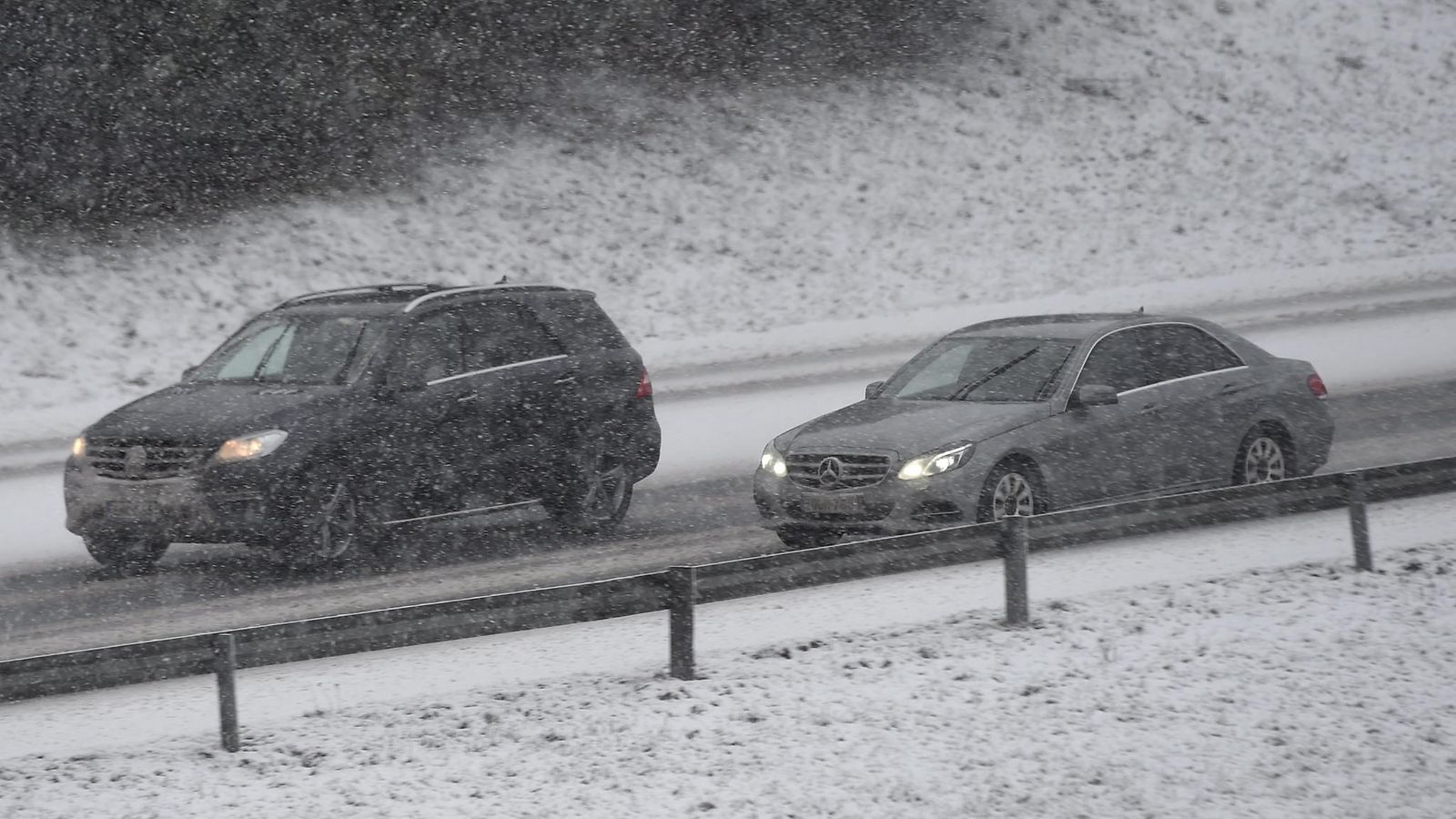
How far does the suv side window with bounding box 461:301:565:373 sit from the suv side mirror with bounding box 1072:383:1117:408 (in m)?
3.92

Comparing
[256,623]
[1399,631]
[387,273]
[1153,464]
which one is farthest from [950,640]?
[387,273]

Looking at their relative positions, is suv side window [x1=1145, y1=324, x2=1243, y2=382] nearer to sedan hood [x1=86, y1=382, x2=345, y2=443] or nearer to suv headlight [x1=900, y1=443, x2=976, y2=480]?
suv headlight [x1=900, y1=443, x2=976, y2=480]

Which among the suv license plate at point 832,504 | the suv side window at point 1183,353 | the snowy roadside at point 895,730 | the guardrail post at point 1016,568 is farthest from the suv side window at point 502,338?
the guardrail post at point 1016,568

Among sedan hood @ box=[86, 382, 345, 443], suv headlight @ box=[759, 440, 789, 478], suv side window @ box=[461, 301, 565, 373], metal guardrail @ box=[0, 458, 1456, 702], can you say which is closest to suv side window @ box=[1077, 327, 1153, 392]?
metal guardrail @ box=[0, 458, 1456, 702]

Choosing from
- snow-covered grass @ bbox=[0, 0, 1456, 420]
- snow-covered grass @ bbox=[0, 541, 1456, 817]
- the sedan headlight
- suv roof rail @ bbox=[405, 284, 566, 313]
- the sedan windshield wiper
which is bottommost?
snow-covered grass @ bbox=[0, 541, 1456, 817]

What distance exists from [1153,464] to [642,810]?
5.71m

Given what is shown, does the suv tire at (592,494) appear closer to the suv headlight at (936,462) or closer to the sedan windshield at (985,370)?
the sedan windshield at (985,370)

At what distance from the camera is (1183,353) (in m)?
11.4

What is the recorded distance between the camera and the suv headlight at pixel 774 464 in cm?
1053

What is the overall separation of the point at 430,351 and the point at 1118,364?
185 inches

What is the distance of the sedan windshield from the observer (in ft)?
35.3

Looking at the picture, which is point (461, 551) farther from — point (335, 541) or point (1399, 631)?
point (1399, 631)

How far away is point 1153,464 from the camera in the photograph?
35.6 ft

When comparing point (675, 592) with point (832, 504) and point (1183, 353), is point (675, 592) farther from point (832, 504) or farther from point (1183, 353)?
point (1183, 353)
